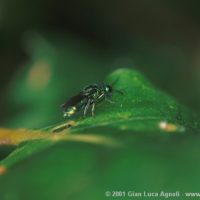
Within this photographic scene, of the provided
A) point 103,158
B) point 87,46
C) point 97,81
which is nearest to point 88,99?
point 103,158

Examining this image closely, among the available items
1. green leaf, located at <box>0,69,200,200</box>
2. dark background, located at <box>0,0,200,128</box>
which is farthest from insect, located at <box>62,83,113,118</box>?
dark background, located at <box>0,0,200,128</box>

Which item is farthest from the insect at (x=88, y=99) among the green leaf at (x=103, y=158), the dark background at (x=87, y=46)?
the dark background at (x=87, y=46)

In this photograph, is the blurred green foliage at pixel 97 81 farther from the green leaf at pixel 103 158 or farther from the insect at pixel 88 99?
the insect at pixel 88 99

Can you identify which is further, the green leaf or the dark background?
the dark background

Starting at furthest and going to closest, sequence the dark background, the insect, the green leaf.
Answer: the dark background
the insect
the green leaf

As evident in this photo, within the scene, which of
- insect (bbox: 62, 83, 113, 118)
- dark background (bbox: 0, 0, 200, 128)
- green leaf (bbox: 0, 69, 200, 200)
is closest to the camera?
green leaf (bbox: 0, 69, 200, 200)

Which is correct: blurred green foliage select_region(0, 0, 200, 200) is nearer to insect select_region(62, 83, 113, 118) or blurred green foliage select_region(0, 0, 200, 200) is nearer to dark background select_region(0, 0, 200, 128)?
dark background select_region(0, 0, 200, 128)

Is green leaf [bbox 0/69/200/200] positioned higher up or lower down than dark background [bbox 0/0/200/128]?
lower down
